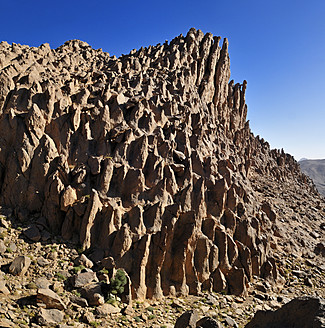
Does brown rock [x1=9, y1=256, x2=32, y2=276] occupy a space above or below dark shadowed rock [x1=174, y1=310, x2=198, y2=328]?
above

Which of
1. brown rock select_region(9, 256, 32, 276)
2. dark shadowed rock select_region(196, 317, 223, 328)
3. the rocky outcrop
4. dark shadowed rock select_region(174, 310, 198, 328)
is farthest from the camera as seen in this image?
brown rock select_region(9, 256, 32, 276)

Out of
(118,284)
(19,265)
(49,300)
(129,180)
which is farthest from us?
(129,180)

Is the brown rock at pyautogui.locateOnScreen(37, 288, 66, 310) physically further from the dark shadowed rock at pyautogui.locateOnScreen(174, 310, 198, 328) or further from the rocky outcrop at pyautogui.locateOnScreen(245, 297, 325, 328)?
the rocky outcrop at pyautogui.locateOnScreen(245, 297, 325, 328)

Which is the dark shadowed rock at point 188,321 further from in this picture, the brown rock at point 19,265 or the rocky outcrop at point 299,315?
the brown rock at point 19,265

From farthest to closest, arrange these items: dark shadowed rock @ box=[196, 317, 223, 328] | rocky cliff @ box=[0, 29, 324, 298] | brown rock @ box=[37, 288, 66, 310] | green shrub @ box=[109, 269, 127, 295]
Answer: rocky cliff @ box=[0, 29, 324, 298] < green shrub @ box=[109, 269, 127, 295] < brown rock @ box=[37, 288, 66, 310] < dark shadowed rock @ box=[196, 317, 223, 328]

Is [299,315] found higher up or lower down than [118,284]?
higher up

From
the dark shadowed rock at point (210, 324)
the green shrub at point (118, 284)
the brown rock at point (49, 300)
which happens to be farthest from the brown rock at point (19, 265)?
the dark shadowed rock at point (210, 324)

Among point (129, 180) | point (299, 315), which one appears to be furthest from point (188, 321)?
point (129, 180)

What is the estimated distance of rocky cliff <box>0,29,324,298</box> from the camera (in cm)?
2344

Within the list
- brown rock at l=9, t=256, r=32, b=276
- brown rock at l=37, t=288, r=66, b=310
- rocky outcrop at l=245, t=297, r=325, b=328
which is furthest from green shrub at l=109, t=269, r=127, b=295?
rocky outcrop at l=245, t=297, r=325, b=328

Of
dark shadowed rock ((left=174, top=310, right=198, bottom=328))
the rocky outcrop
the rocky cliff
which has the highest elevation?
the rocky cliff

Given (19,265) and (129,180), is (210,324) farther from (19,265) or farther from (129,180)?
(129,180)

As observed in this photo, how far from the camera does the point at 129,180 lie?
27.8 metres

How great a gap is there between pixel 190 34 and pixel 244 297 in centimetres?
6611
